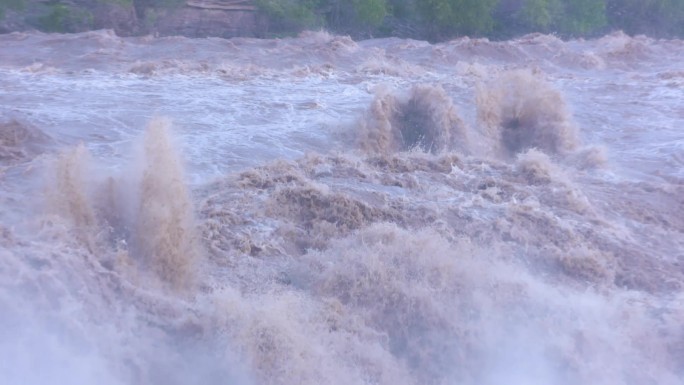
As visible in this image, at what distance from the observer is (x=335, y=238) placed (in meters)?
9.00

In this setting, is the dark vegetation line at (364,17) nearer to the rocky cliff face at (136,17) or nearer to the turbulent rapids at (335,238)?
the rocky cliff face at (136,17)

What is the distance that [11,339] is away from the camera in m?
6.02

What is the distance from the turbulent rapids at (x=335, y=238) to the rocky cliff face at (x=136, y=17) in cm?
997

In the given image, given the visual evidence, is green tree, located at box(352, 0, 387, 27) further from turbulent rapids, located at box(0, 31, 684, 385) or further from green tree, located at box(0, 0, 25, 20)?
turbulent rapids, located at box(0, 31, 684, 385)

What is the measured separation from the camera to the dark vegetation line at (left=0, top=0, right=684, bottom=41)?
1042 inches

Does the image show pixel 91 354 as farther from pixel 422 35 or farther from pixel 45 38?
pixel 422 35

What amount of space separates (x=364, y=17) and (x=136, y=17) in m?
6.96

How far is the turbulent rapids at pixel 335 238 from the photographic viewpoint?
6.49m

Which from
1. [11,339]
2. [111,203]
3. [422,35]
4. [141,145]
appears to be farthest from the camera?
[422,35]

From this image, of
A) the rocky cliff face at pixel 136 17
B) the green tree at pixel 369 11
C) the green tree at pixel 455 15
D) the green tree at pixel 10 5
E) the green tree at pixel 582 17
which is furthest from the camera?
the green tree at pixel 582 17

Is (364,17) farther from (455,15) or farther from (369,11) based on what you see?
(455,15)

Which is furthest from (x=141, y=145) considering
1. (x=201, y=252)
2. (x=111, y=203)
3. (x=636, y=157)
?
(x=636, y=157)

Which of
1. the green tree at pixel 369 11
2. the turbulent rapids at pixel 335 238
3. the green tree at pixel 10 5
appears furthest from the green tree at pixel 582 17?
the green tree at pixel 10 5

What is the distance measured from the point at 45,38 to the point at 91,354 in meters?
16.0
